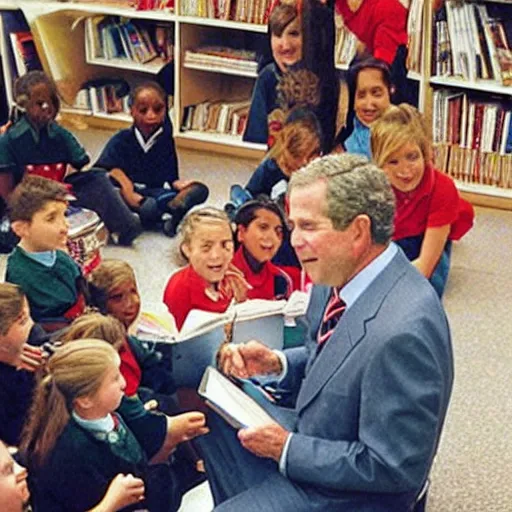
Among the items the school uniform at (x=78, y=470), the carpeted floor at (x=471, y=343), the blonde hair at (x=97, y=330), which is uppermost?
the blonde hair at (x=97, y=330)

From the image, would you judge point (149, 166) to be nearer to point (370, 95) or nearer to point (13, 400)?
point (370, 95)

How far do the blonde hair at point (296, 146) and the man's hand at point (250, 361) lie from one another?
1513 mm

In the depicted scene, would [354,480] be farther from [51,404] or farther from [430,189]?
[430,189]

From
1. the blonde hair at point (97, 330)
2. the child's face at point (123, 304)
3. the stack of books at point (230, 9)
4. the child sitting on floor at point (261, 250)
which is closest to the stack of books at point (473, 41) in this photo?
the stack of books at point (230, 9)

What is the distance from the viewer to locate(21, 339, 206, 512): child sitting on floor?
2.06 metres

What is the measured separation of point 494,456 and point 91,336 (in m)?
1.21

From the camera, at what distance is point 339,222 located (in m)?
1.92

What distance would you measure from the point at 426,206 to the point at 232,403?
5.23 feet

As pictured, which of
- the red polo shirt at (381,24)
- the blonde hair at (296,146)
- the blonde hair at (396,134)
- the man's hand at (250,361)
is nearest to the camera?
the man's hand at (250,361)

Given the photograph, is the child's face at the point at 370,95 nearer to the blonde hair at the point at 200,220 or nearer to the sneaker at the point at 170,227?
the sneaker at the point at 170,227

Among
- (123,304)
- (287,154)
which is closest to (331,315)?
(123,304)

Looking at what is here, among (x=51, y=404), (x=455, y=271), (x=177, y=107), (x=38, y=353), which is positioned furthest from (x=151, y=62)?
(x=51, y=404)

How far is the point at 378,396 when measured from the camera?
1822 mm

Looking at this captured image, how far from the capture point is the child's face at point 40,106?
3959 mm
